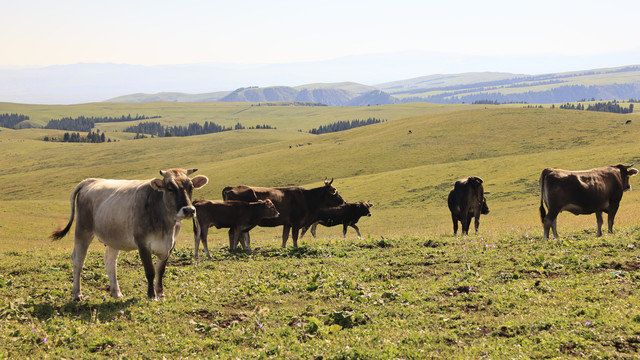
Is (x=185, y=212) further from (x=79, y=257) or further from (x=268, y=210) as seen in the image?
(x=268, y=210)

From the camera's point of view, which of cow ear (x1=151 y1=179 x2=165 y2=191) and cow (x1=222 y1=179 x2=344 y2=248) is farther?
cow (x1=222 y1=179 x2=344 y2=248)

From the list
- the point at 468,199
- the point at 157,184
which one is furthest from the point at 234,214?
the point at 468,199

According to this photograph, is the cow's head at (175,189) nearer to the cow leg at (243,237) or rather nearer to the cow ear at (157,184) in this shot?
the cow ear at (157,184)

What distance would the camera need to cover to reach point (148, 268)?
38.6 feet

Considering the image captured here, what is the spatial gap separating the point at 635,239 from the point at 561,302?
7878mm

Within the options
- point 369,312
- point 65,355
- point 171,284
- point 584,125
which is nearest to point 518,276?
point 369,312

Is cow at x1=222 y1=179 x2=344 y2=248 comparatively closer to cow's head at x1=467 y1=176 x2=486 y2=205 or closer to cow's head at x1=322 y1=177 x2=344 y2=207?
cow's head at x1=322 y1=177 x2=344 y2=207


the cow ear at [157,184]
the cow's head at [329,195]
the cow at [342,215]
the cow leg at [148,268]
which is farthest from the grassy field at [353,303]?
the cow at [342,215]

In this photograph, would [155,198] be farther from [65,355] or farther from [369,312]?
[369,312]

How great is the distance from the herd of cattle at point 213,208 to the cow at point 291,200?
0.05 m

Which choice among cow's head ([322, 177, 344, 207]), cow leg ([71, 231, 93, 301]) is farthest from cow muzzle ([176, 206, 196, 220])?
cow's head ([322, 177, 344, 207])

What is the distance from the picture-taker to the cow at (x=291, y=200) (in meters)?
22.5

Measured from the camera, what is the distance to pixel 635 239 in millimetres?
16516

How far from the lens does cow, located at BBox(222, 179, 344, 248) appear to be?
74.0 feet
